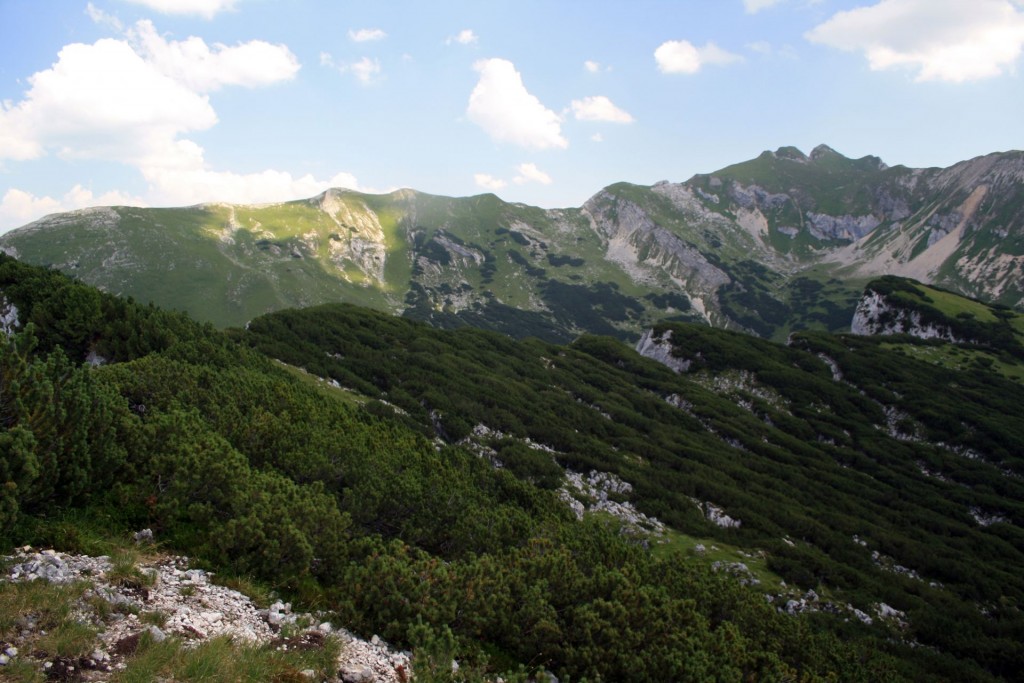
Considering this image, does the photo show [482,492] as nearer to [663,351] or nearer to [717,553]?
[717,553]

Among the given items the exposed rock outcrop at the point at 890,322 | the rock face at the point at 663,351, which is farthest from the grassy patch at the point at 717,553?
the exposed rock outcrop at the point at 890,322

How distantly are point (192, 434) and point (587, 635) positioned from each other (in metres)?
10.7

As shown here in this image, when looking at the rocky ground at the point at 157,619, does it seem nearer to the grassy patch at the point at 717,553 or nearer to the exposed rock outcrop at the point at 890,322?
the grassy patch at the point at 717,553

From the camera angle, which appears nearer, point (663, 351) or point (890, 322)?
point (663, 351)


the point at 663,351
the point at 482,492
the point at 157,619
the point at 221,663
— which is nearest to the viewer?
the point at 221,663

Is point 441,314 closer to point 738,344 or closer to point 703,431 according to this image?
point 738,344

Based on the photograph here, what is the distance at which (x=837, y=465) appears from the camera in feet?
160

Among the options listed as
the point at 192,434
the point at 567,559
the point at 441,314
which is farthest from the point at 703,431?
the point at 441,314

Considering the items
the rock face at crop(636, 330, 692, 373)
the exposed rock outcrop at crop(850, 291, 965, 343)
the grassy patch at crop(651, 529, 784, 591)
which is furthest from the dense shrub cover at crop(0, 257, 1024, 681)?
the exposed rock outcrop at crop(850, 291, 965, 343)

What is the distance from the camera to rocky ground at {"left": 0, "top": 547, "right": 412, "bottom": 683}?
7285mm

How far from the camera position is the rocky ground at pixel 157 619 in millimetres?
7285

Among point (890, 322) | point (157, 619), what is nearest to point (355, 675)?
point (157, 619)

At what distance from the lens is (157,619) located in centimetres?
825

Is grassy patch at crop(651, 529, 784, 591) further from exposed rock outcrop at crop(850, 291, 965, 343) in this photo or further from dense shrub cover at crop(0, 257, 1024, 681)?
exposed rock outcrop at crop(850, 291, 965, 343)
